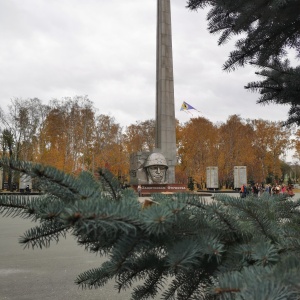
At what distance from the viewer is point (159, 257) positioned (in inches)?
45.8

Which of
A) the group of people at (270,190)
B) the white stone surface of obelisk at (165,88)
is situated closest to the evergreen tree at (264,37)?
the group of people at (270,190)

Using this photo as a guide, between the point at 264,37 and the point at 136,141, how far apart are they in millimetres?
52023

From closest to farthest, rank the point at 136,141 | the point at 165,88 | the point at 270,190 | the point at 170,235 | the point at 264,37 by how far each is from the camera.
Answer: the point at 170,235
the point at 264,37
the point at 270,190
the point at 165,88
the point at 136,141

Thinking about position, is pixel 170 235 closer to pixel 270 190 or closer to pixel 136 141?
pixel 270 190

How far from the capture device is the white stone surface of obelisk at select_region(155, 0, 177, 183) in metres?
27.2

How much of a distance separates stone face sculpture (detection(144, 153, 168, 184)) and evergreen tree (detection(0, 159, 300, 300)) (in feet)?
78.9

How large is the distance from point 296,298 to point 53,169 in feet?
2.24

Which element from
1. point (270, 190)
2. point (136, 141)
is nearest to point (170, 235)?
point (270, 190)

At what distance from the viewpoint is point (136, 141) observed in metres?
54.1

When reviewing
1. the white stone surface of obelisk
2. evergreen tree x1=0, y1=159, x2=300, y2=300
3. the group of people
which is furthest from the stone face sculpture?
evergreen tree x1=0, y1=159, x2=300, y2=300

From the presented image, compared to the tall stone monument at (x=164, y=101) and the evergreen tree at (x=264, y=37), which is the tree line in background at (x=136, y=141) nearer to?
the tall stone monument at (x=164, y=101)

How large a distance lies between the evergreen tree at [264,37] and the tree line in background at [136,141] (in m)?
33.9

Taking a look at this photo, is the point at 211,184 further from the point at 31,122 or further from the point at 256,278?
the point at 256,278

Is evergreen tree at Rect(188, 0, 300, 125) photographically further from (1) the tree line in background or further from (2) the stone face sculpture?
(1) the tree line in background
